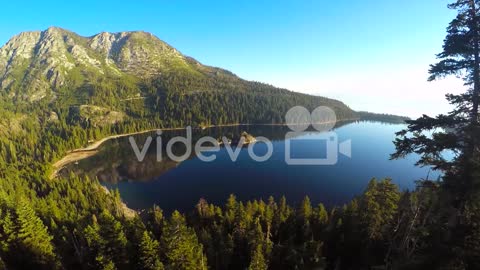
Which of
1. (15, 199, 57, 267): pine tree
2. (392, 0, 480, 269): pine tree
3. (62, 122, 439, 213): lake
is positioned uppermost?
(392, 0, 480, 269): pine tree

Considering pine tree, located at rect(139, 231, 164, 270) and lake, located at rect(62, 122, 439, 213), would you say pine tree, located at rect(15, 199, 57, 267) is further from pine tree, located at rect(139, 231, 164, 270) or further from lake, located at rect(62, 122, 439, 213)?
lake, located at rect(62, 122, 439, 213)

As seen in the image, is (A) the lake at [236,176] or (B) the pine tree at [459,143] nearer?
(B) the pine tree at [459,143]

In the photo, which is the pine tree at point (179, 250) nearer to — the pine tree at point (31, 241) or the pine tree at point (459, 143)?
the pine tree at point (31, 241)

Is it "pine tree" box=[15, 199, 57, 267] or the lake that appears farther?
the lake

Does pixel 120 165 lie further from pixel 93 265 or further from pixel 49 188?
pixel 93 265

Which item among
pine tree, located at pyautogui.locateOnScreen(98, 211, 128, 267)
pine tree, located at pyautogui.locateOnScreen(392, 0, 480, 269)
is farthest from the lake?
pine tree, located at pyautogui.locateOnScreen(392, 0, 480, 269)

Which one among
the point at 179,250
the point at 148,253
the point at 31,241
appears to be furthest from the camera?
the point at 31,241

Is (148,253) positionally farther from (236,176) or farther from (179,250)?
(236,176)

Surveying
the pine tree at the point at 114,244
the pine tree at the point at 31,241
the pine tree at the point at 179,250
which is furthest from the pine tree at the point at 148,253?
the pine tree at the point at 31,241

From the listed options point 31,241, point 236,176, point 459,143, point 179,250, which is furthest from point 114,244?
point 236,176

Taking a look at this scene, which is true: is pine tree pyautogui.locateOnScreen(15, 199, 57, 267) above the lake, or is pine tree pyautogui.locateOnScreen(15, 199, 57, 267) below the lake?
above

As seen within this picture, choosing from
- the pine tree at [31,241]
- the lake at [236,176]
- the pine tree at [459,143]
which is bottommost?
the lake at [236,176]
